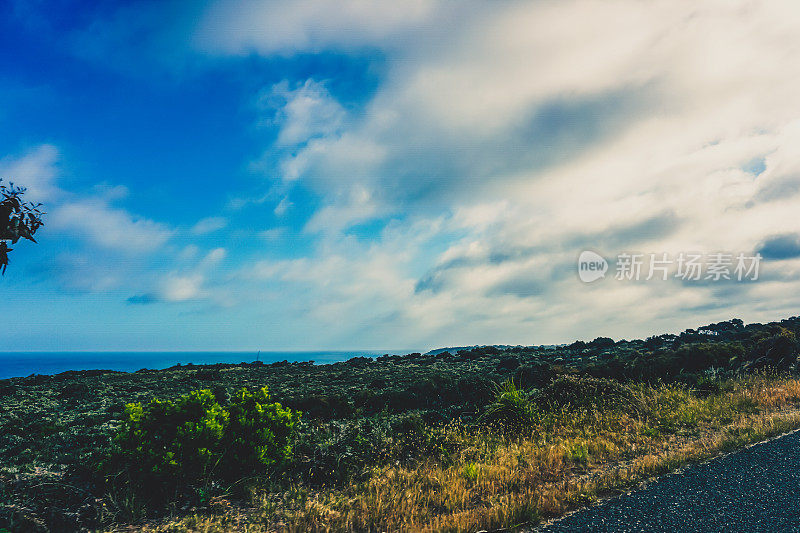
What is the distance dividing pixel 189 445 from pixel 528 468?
5859mm

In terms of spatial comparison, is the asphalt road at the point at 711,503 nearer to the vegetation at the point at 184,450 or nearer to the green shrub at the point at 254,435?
the green shrub at the point at 254,435

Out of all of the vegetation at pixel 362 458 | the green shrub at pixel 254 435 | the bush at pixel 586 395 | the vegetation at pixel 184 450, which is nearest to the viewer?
the vegetation at pixel 362 458

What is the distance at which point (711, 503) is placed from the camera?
19.6 ft

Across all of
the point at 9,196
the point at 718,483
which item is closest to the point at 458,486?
the point at 718,483

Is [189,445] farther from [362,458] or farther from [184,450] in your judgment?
[362,458]

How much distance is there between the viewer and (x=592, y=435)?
33.3 ft

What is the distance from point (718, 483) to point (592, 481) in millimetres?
1806

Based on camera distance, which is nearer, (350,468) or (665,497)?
(665,497)

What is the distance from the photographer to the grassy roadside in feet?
19.7

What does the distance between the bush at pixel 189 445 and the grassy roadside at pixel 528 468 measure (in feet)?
2.32

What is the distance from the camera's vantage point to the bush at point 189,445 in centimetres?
709

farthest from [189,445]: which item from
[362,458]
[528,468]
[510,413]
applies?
[510,413]

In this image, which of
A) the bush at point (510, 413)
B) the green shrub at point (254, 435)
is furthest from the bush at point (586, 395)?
the green shrub at point (254, 435)

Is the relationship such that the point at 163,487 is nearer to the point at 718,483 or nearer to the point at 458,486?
the point at 458,486
